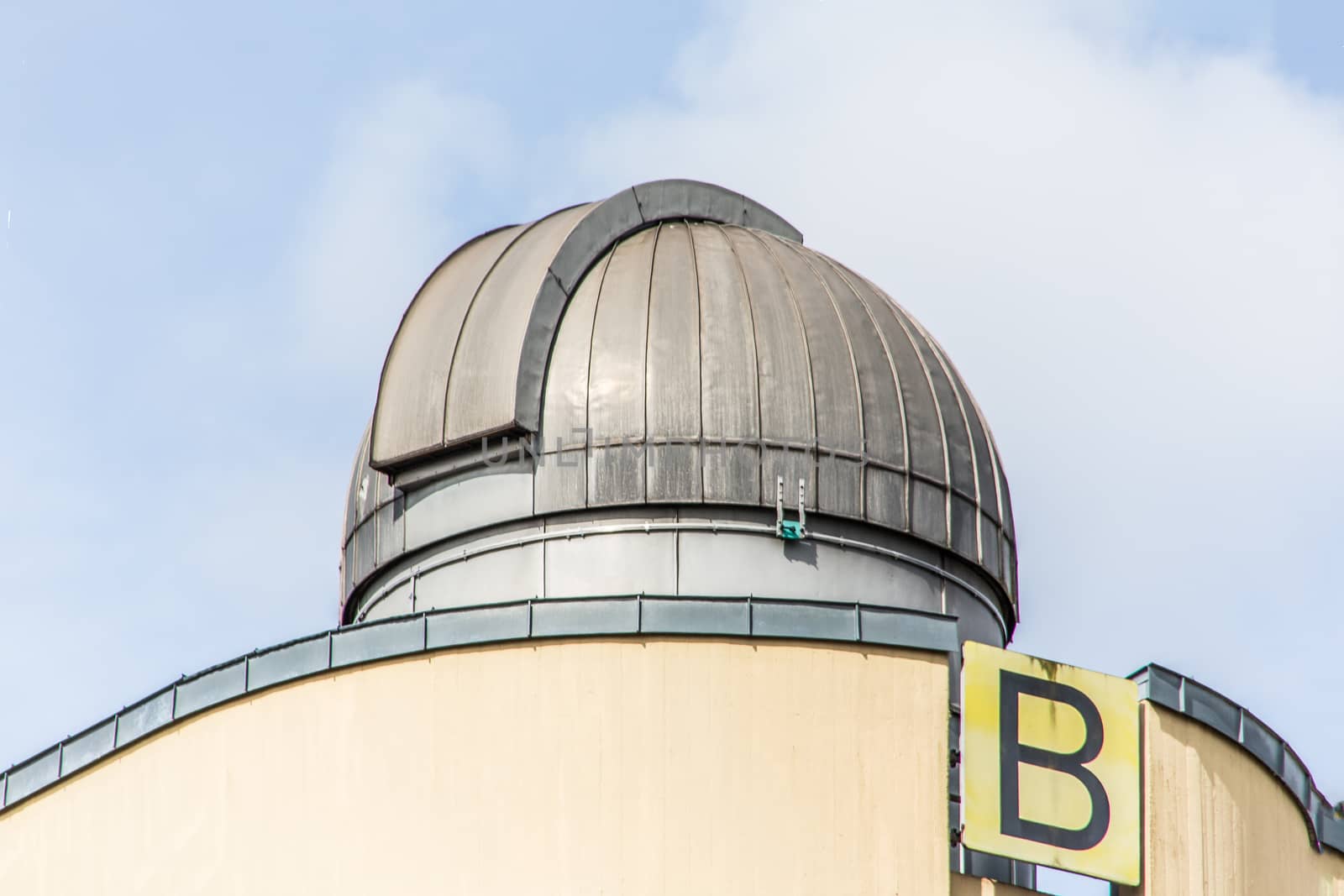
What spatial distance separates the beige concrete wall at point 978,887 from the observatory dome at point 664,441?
3664 mm

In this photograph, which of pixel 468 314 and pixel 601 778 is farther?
pixel 468 314

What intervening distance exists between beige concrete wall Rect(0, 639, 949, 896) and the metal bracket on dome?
2.27 m

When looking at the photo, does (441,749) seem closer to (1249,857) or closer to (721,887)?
(721,887)

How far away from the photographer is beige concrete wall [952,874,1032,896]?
20484 mm

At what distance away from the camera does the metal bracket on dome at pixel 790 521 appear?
75.3 feet

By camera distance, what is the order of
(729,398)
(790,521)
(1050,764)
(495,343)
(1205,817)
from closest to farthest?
(1050,764) < (1205,817) < (790,521) < (729,398) < (495,343)

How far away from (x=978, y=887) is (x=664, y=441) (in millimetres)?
5618

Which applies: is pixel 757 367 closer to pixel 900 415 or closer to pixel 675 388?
pixel 675 388

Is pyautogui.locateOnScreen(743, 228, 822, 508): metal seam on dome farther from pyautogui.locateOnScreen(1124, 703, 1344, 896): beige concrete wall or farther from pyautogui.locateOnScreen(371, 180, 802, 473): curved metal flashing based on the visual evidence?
pyautogui.locateOnScreen(1124, 703, 1344, 896): beige concrete wall

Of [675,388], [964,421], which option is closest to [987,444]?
[964,421]

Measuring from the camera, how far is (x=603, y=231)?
25.0m

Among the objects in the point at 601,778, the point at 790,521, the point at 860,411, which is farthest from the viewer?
the point at 860,411

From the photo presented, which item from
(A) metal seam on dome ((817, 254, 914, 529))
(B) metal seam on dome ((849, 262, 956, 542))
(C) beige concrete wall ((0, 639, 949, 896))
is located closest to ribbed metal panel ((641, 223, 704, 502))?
(A) metal seam on dome ((817, 254, 914, 529))

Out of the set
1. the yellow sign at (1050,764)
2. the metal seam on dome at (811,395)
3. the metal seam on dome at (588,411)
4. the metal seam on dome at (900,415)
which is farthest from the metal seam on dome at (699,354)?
the yellow sign at (1050,764)
